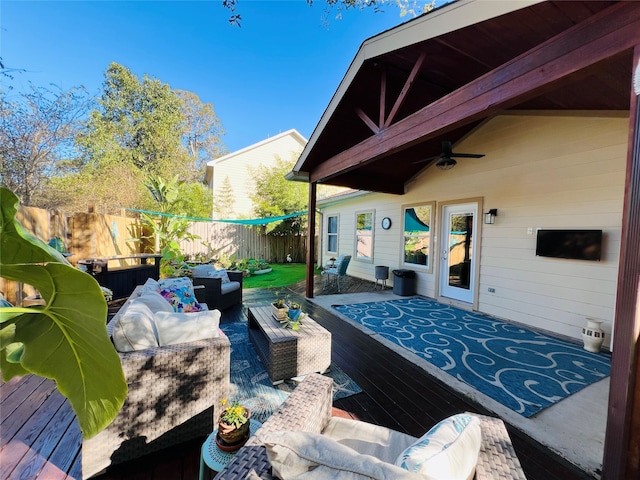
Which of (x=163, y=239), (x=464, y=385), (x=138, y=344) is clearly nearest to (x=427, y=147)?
(x=464, y=385)

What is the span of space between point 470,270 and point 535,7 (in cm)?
433

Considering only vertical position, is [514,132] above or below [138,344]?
above

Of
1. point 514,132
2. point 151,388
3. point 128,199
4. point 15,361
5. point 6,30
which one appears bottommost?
point 151,388

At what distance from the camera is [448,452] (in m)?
0.94

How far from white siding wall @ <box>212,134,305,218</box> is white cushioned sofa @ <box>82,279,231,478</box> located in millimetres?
11138

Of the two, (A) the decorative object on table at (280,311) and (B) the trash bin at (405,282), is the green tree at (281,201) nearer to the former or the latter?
(B) the trash bin at (405,282)

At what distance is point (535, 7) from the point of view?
2.20 meters

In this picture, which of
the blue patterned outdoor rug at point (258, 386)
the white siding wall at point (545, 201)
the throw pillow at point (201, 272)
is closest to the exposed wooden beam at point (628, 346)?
the blue patterned outdoor rug at point (258, 386)

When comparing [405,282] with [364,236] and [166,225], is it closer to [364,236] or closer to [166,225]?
[364,236]

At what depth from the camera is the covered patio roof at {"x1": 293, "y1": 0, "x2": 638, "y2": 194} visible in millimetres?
1838

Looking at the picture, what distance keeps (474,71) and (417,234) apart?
3.70 m

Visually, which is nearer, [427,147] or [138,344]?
[138,344]

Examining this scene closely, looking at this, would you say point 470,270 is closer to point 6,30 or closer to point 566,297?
point 566,297

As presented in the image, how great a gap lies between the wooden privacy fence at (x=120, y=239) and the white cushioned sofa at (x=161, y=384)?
85 centimetres
